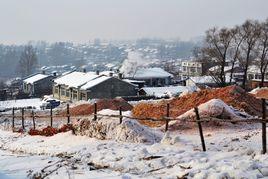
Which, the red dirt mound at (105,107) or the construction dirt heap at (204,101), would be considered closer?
the construction dirt heap at (204,101)

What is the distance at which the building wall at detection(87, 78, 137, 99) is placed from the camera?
67125 millimetres

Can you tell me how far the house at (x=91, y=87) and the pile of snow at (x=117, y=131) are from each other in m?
46.8

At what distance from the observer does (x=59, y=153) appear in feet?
54.4

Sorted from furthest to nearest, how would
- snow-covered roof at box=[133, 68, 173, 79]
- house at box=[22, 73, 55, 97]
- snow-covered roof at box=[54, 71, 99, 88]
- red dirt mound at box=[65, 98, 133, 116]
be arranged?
house at box=[22, 73, 55, 97], snow-covered roof at box=[133, 68, 173, 79], snow-covered roof at box=[54, 71, 99, 88], red dirt mound at box=[65, 98, 133, 116]

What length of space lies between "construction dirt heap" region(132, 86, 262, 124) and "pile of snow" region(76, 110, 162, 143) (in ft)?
28.8

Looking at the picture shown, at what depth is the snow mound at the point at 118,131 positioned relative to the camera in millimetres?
16953

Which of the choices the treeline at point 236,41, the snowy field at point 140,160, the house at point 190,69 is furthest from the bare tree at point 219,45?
the house at point 190,69

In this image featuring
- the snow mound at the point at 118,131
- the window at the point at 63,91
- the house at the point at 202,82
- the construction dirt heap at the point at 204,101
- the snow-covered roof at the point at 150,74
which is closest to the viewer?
the snow mound at the point at 118,131

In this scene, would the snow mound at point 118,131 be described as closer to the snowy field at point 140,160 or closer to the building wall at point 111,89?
the snowy field at point 140,160

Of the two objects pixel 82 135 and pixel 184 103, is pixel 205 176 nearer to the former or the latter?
pixel 82 135

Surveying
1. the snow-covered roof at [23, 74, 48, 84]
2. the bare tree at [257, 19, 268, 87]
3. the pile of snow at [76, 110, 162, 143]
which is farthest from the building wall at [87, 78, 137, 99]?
the pile of snow at [76, 110, 162, 143]

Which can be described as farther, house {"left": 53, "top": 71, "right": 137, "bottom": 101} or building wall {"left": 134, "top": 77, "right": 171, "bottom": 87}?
building wall {"left": 134, "top": 77, "right": 171, "bottom": 87}

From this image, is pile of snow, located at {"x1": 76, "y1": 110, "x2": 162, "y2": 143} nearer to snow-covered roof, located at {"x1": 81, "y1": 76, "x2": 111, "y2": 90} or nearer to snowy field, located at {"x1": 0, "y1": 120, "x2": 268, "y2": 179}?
snowy field, located at {"x1": 0, "y1": 120, "x2": 268, "y2": 179}

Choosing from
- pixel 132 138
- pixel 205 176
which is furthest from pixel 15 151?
pixel 205 176
